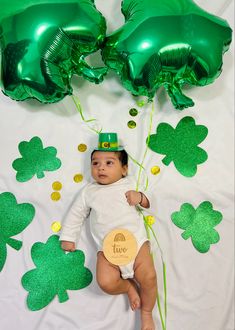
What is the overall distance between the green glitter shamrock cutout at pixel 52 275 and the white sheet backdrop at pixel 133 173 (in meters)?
0.02

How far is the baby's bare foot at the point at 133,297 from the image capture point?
103 centimetres

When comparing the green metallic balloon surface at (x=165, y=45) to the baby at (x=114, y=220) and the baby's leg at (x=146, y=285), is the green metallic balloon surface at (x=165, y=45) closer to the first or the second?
the baby at (x=114, y=220)

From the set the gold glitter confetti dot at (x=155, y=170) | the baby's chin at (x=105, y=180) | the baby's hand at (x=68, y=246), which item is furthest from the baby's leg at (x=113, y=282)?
the gold glitter confetti dot at (x=155, y=170)

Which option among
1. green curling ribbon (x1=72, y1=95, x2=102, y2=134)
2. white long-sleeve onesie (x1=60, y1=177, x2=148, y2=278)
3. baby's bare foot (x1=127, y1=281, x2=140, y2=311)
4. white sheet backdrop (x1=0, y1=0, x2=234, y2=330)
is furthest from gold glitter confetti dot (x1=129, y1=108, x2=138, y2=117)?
baby's bare foot (x1=127, y1=281, x2=140, y2=311)

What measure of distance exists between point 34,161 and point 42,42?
401 mm

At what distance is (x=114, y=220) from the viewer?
43.3 inches

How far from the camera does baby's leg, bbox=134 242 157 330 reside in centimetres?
102

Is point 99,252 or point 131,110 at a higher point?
point 131,110

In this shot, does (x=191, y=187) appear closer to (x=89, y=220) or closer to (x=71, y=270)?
(x=89, y=220)

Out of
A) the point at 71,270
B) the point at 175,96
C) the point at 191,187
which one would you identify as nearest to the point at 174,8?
the point at 175,96

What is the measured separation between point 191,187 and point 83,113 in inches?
17.6

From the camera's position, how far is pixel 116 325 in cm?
106

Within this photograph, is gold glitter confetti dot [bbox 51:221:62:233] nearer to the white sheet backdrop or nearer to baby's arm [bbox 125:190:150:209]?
the white sheet backdrop

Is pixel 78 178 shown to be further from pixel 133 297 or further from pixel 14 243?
pixel 133 297
